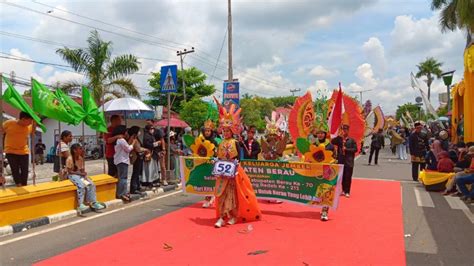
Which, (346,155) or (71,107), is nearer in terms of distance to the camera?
(71,107)

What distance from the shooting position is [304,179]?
7254mm

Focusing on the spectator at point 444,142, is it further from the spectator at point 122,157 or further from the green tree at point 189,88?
the green tree at point 189,88

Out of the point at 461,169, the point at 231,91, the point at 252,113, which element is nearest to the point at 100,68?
the point at 231,91

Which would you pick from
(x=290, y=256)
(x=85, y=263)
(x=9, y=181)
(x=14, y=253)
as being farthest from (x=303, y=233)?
(x=9, y=181)

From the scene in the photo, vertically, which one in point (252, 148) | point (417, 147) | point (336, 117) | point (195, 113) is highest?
point (195, 113)

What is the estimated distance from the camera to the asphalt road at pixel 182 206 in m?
5.09

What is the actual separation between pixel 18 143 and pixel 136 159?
2.50 metres

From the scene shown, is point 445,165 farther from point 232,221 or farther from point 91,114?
point 91,114

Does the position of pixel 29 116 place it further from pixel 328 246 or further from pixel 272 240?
pixel 328 246

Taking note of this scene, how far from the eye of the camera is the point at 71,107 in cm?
745

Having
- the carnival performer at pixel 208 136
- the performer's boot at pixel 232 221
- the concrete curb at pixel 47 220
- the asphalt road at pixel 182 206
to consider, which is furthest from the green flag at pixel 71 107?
the performer's boot at pixel 232 221

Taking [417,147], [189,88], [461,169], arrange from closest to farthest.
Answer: [461,169] → [417,147] → [189,88]

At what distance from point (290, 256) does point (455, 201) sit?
18.3 ft

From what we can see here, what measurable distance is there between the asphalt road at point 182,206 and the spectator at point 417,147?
2.31m
